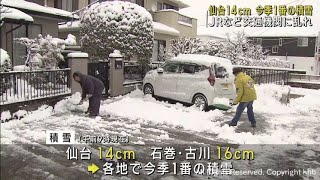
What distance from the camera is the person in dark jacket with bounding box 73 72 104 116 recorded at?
303 inches

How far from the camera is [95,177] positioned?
4.36 meters

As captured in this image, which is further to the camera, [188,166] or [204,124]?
[204,124]

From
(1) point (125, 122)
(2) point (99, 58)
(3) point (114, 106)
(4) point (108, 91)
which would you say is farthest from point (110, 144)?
(2) point (99, 58)

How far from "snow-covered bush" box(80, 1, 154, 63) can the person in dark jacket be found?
3.94 meters

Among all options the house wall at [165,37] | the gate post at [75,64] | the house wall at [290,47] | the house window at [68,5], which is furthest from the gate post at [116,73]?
the house wall at [290,47]

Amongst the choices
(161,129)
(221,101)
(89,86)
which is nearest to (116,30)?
(89,86)

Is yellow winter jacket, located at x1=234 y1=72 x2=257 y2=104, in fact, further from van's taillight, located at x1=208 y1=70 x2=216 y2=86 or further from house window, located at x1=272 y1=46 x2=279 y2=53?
house window, located at x1=272 y1=46 x2=279 y2=53

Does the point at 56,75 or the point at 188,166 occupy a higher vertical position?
the point at 56,75

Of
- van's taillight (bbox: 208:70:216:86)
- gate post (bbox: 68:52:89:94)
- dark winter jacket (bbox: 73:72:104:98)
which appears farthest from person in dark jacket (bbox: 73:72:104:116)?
van's taillight (bbox: 208:70:216:86)

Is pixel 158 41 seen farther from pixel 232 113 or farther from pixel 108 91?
pixel 232 113

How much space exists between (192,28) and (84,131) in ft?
69.4

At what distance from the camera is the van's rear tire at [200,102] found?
9586 millimetres

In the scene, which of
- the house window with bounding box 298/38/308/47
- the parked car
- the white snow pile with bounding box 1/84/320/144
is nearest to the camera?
the white snow pile with bounding box 1/84/320/144

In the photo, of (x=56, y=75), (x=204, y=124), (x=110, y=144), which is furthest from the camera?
(x=56, y=75)
